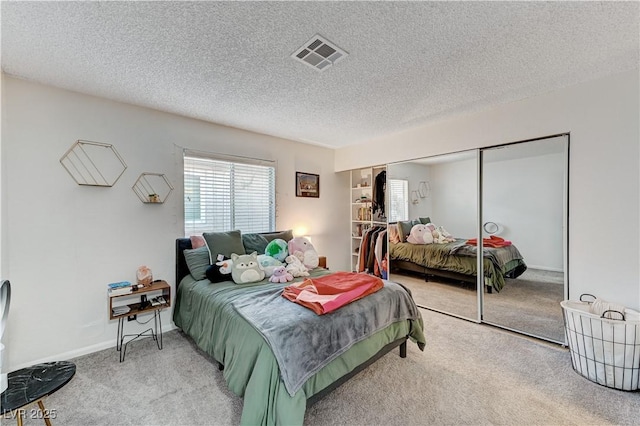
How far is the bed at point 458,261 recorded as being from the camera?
9.62 feet

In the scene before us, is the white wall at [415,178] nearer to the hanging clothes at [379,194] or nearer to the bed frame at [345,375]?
the hanging clothes at [379,194]

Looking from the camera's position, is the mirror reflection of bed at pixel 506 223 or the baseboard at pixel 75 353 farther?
the mirror reflection of bed at pixel 506 223

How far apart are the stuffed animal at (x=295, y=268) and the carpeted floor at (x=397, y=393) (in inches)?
42.3

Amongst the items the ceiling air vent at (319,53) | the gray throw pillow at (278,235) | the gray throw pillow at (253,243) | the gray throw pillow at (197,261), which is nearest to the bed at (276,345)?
the gray throw pillow at (197,261)

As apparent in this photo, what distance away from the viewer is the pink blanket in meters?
1.81

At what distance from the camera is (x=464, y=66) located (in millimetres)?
2018

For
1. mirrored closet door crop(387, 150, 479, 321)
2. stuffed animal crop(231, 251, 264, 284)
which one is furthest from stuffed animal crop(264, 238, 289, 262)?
mirrored closet door crop(387, 150, 479, 321)

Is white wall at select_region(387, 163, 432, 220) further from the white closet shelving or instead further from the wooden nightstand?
the wooden nightstand

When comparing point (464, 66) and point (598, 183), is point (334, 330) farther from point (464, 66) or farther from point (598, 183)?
point (598, 183)

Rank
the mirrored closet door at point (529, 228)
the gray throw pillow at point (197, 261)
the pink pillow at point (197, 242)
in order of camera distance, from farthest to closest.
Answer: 1. the pink pillow at point (197, 242)
2. the gray throw pillow at point (197, 261)
3. the mirrored closet door at point (529, 228)

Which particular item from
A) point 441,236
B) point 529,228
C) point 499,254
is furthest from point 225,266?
point 529,228

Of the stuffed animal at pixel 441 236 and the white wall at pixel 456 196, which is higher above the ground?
the white wall at pixel 456 196

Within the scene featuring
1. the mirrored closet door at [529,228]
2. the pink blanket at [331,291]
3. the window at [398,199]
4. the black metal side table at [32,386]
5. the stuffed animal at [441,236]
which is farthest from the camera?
the window at [398,199]

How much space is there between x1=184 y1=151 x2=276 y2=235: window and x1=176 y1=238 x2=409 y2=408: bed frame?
0.70 ft
